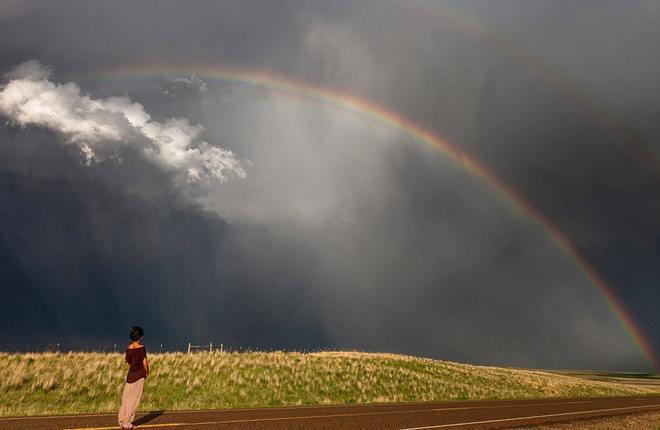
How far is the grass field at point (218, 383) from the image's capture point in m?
22.2

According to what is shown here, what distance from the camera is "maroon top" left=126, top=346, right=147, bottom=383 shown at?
42.0ft

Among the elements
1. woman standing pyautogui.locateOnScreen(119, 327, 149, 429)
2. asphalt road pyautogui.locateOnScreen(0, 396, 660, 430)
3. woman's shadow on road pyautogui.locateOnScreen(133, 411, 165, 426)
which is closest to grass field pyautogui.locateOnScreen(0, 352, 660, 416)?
woman's shadow on road pyautogui.locateOnScreen(133, 411, 165, 426)

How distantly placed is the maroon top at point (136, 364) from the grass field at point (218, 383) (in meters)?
9.43

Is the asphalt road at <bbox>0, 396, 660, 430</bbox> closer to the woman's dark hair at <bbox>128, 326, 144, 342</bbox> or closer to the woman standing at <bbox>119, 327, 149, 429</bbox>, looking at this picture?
the woman standing at <bbox>119, 327, 149, 429</bbox>

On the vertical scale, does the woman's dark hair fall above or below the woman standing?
above

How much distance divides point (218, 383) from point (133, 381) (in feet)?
52.4

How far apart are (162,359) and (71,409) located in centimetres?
1186

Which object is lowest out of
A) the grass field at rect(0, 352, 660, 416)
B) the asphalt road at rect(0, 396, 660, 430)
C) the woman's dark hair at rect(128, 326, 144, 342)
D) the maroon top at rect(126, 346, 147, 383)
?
the asphalt road at rect(0, 396, 660, 430)

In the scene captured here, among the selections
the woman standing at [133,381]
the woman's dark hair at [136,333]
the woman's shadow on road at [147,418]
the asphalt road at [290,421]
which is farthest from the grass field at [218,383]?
the woman's dark hair at [136,333]

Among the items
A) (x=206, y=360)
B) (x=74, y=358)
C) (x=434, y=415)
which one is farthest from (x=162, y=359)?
(x=434, y=415)

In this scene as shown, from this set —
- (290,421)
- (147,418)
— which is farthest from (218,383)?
(290,421)

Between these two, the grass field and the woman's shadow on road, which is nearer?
the woman's shadow on road

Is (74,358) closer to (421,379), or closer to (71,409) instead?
(71,409)

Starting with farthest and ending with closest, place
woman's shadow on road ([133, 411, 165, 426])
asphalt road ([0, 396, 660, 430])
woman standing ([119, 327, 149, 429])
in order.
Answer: woman's shadow on road ([133, 411, 165, 426]) < asphalt road ([0, 396, 660, 430]) < woman standing ([119, 327, 149, 429])
